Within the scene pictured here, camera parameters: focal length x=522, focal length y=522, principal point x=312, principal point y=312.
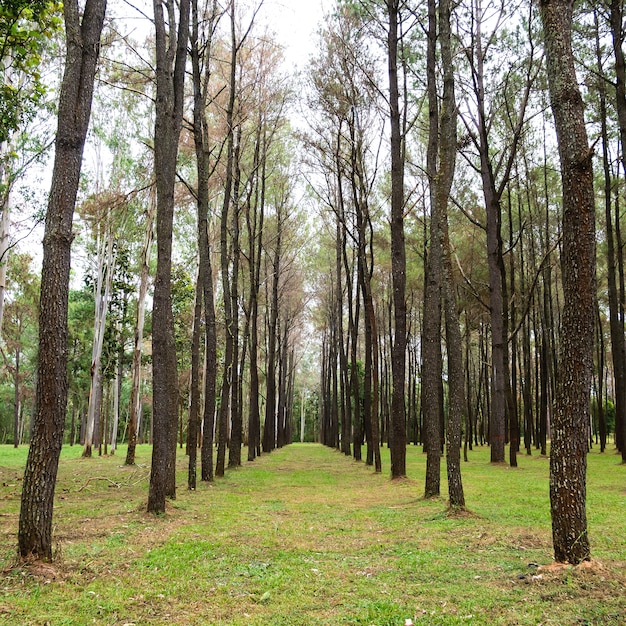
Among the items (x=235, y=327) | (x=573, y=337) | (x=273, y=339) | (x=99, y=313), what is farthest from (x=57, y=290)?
(x=273, y=339)

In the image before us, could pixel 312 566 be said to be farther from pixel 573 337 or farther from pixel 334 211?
pixel 334 211

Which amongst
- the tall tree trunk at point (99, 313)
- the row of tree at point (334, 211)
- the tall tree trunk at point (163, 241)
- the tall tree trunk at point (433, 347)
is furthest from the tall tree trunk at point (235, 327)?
the tall tree trunk at point (433, 347)

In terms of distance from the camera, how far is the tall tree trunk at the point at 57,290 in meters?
4.02

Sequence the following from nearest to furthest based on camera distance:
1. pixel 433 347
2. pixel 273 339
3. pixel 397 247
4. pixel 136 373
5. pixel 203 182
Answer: pixel 433 347
pixel 203 182
pixel 397 247
pixel 136 373
pixel 273 339

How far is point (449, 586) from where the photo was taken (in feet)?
12.5

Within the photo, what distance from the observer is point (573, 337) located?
4035 mm

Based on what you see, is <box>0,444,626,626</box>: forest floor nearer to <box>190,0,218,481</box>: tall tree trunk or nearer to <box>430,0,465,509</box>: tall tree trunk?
<box>430,0,465,509</box>: tall tree trunk

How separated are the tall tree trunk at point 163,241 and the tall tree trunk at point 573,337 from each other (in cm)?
495

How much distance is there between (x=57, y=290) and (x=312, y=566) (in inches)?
124

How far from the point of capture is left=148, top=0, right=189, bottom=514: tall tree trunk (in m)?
7.06

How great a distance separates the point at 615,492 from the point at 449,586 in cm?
681

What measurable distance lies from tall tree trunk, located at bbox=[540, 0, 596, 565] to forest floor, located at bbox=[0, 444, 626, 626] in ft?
1.18

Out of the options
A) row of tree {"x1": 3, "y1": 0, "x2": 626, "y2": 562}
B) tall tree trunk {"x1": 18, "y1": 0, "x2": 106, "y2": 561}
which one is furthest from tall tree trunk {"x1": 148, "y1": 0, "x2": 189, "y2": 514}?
tall tree trunk {"x1": 18, "y1": 0, "x2": 106, "y2": 561}

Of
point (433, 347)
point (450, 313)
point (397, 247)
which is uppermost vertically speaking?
point (397, 247)
